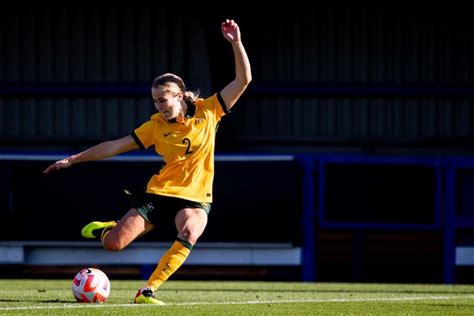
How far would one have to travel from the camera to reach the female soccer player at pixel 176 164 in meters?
8.88

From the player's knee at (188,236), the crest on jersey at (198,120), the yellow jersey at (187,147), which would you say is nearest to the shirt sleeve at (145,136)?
the yellow jersey at (187,147)

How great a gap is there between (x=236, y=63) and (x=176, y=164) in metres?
0.85

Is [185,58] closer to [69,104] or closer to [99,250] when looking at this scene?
[69,104]

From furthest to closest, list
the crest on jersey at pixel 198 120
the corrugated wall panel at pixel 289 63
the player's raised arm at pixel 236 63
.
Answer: the corrugated wall panel at pixel 289 63 < the crest on jersey at pixel 198 120 < the player's raised arm at pixel 236 63

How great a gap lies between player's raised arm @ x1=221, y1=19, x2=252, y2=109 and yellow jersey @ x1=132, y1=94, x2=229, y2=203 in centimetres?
10

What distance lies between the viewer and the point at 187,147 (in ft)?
29.7

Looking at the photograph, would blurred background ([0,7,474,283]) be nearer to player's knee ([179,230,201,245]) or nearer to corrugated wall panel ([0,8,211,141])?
corrugated wall panel ([0,8,211,141])

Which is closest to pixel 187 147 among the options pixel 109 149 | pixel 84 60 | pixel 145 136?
pixel 145 136

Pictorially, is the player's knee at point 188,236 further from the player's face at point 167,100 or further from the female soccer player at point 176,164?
the player's face at point 167,100

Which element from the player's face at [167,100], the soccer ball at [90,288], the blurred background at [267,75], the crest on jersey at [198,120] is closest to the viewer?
the player's face at [167,100]

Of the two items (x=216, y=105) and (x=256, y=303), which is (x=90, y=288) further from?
(x=216, y=105)

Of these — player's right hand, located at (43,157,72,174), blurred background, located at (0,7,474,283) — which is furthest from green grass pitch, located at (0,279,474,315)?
blurred background, located at (0,7,474,283)

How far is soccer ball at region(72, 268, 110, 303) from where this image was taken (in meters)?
8.95

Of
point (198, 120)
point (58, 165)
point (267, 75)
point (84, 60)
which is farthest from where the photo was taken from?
point (84, 60)
